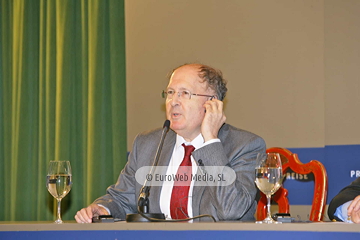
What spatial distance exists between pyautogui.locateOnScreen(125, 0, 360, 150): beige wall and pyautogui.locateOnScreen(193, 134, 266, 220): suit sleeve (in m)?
1.28

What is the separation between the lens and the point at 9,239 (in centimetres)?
160

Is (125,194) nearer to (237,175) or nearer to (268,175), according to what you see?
(237,175)

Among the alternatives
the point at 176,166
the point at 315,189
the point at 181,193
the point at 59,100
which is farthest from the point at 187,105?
the point at 59,100

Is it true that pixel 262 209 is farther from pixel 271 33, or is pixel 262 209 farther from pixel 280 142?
pixel 271 33

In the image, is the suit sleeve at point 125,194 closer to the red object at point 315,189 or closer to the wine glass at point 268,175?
the red object at point 315,189

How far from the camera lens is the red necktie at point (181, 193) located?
231cm

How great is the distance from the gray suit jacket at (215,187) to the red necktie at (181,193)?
0.06m

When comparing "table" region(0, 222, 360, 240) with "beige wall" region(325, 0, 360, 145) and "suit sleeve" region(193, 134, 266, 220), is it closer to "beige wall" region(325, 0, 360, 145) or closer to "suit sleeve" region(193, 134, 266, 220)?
"suit sleeve" region(193, 134, 266, 220)

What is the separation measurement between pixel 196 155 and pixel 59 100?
2.38 meters

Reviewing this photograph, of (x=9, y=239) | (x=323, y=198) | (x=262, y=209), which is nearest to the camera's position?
(x=9, y=239)

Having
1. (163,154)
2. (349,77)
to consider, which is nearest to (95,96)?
(163,154)

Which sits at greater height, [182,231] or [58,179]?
[58,179]

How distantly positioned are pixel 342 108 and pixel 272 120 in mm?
511

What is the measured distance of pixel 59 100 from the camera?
4258mm
